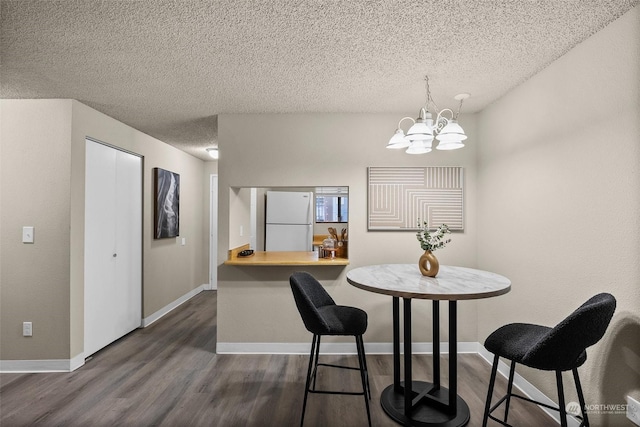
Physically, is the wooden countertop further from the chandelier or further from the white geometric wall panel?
the chandelier

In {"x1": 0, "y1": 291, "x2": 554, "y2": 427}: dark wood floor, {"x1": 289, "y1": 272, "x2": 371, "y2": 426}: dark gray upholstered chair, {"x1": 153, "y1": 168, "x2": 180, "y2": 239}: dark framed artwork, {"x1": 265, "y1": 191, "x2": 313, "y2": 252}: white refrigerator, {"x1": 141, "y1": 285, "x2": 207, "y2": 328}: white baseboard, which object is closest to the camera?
{"x1": 289, "y1": 272, "x2": 371, "y2": 426}: dark gray upholstered chair

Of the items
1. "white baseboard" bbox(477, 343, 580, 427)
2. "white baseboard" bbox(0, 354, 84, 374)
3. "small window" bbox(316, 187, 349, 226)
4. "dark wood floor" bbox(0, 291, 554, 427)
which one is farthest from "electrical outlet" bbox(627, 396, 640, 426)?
"white baseboard" bbox(0, 354, 84, 374)

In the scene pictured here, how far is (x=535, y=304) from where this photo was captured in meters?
2.29

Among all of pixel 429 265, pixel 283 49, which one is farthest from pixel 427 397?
pixel 283 49

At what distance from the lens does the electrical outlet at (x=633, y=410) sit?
5.11ft

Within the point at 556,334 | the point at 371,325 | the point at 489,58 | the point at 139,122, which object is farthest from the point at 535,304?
the point at 139,122

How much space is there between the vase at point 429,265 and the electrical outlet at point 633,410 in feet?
3.56

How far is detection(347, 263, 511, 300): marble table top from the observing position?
66.3 inches

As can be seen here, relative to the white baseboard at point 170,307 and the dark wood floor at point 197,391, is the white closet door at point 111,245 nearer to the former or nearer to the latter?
the white baseboard at point 170,307

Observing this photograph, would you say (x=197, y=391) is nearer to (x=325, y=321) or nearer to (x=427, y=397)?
(x=325, y=321)

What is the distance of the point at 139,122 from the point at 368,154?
2446mm

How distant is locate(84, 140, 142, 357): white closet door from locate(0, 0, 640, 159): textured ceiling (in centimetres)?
71

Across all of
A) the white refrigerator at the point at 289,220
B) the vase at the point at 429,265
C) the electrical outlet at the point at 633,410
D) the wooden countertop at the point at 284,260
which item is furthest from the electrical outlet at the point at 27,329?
the electrical outlet at the point at 633,410

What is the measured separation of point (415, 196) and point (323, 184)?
90 centimetres
